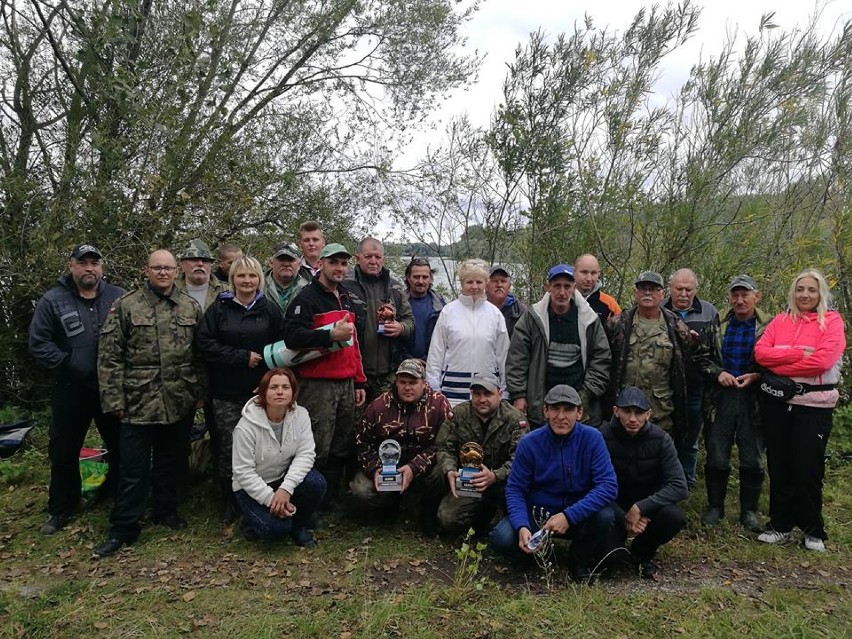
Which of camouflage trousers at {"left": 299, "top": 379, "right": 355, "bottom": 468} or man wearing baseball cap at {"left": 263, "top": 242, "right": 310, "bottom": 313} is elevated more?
man wearing baseball cap at {"left": 263, "top": 242, "right": 310, "bottom": 313}

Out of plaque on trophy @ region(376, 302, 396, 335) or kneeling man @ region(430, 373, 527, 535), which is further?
plaque on trophy @ region(376, 302, 396, 335)

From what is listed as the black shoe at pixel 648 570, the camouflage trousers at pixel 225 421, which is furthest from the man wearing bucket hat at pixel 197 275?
the black shoe at pixel 648 570

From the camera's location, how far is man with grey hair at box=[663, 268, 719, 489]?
16.5 feet

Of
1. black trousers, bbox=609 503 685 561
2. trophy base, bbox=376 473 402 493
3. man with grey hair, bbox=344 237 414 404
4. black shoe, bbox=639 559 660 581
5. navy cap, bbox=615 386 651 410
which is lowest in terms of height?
black shoe, bbox=639 559 660 581

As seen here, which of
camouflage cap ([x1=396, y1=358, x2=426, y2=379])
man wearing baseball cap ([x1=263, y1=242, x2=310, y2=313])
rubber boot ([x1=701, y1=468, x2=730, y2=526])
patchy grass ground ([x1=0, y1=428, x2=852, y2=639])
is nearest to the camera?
patchy grass ground ([x1=0, y1=428, x2=852, y2=639])

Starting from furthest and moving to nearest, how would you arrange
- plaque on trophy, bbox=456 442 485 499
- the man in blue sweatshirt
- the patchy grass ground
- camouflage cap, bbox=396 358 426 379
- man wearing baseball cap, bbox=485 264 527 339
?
man wearing baseball cap, bbox=485 264 527 339 < camouflage cap, bbox=396 358 426 379 < plaque on trophy, bbox=456 442 485 499 < the man in blue sweatshirt < the patchy grass ground

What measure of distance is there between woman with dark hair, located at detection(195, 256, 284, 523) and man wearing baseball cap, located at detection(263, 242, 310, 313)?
0.42 m

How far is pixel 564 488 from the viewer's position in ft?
13.2

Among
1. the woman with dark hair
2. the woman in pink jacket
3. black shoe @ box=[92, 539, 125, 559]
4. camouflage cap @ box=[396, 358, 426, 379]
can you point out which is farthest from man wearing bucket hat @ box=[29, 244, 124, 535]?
the woman in pink jacket

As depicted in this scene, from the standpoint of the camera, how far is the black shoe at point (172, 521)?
4.68m

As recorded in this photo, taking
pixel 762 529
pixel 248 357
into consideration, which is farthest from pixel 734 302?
pixel 248 357

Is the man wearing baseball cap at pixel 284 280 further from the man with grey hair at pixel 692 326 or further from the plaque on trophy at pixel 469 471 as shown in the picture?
the man with grey hair at pixel 692 326

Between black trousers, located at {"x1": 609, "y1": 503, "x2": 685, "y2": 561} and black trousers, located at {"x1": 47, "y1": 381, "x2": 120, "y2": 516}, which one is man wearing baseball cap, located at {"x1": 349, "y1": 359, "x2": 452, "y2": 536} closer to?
black trousers, located at {"x1": 609, "y1": 503, "x2": 685, "y2": 561}

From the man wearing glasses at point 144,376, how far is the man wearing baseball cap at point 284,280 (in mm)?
755
